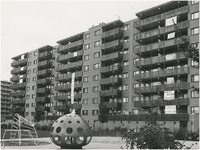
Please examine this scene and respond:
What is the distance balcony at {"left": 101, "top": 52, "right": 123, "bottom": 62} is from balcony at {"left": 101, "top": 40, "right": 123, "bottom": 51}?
67.8 inches

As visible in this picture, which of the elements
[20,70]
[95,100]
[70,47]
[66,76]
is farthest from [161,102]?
[20,70]

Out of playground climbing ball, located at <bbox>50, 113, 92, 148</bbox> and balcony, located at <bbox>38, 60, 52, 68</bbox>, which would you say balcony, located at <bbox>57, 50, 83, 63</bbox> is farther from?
playground climbing ball, located at <bbox>50, 113, 92, 148</bbox>

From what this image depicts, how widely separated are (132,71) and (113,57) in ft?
17.3

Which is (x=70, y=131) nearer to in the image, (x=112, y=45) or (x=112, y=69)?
(x=112, y=69)

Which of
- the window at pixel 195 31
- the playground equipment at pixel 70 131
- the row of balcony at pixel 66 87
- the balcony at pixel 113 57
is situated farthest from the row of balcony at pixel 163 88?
the playground equipment at pixel 70 131

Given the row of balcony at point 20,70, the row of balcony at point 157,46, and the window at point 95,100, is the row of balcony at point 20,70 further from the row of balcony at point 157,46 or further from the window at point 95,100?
the row of balcony at point 157,46

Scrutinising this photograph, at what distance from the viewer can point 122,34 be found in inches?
2370

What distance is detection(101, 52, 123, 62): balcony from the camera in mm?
57844

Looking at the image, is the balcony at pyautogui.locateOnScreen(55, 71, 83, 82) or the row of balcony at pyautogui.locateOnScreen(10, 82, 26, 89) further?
the row of balcony at pyautogui.locateOnScreen(10, 82, 26, 89)

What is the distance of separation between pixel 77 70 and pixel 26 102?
28.2 m

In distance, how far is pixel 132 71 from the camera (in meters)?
56.4

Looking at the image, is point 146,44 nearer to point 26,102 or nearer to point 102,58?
point 102,58

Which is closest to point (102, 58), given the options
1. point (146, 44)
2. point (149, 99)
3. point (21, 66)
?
point (146, 44)

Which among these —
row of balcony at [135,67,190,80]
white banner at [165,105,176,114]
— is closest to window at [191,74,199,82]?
row of balcony at [135,67,190,80]
